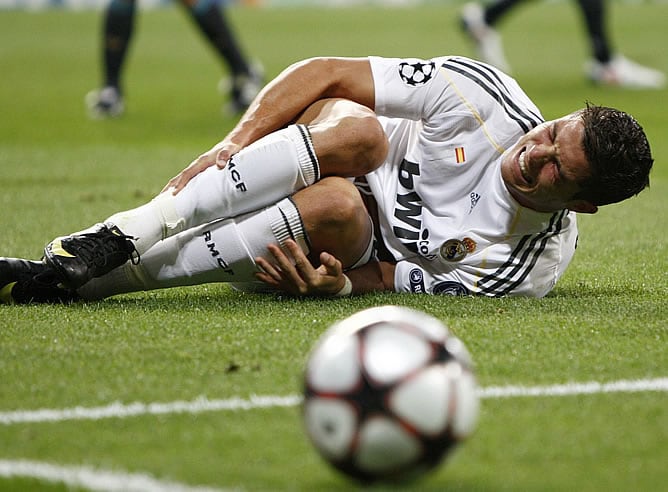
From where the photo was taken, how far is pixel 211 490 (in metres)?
2.12

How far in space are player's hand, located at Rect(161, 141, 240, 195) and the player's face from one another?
85 cm

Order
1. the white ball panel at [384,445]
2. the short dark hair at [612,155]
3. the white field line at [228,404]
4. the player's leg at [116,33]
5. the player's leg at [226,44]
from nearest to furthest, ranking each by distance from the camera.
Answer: the white ball panel at [384,445] < the white field line at [228,404] < the short dark hair at [612,155] < the player's leg at [226,44] < the player's leg at [116,33]

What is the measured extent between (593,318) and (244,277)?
1072 millimetres

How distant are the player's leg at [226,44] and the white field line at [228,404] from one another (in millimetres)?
7153

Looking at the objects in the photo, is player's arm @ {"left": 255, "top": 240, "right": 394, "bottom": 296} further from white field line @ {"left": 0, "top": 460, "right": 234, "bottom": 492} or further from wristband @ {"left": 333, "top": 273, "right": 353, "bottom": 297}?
white field line @ {"left": 0, "top": 460, "right": 234, "bottom": 492}

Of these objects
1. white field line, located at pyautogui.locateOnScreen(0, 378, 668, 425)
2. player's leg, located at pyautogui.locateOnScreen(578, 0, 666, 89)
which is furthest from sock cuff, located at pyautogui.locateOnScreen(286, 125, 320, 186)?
player's leg, located at pyautogui.locateOnScreen(578, 0, 666, 89)

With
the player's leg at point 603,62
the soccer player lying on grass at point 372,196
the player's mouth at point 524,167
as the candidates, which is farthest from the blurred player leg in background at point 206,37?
the player's mouth at point 524,167

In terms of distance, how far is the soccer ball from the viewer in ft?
6.86

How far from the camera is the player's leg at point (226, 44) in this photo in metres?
9.43

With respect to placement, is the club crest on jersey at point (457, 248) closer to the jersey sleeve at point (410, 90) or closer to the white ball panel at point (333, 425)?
the jersey sleeve at point (410, 90)

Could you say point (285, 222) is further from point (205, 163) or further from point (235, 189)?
point (205, 163)

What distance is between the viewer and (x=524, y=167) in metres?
3.52

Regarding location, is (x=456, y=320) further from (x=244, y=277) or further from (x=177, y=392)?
(x=177, y=392)

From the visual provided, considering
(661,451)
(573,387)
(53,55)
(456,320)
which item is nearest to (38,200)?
(456,320)
